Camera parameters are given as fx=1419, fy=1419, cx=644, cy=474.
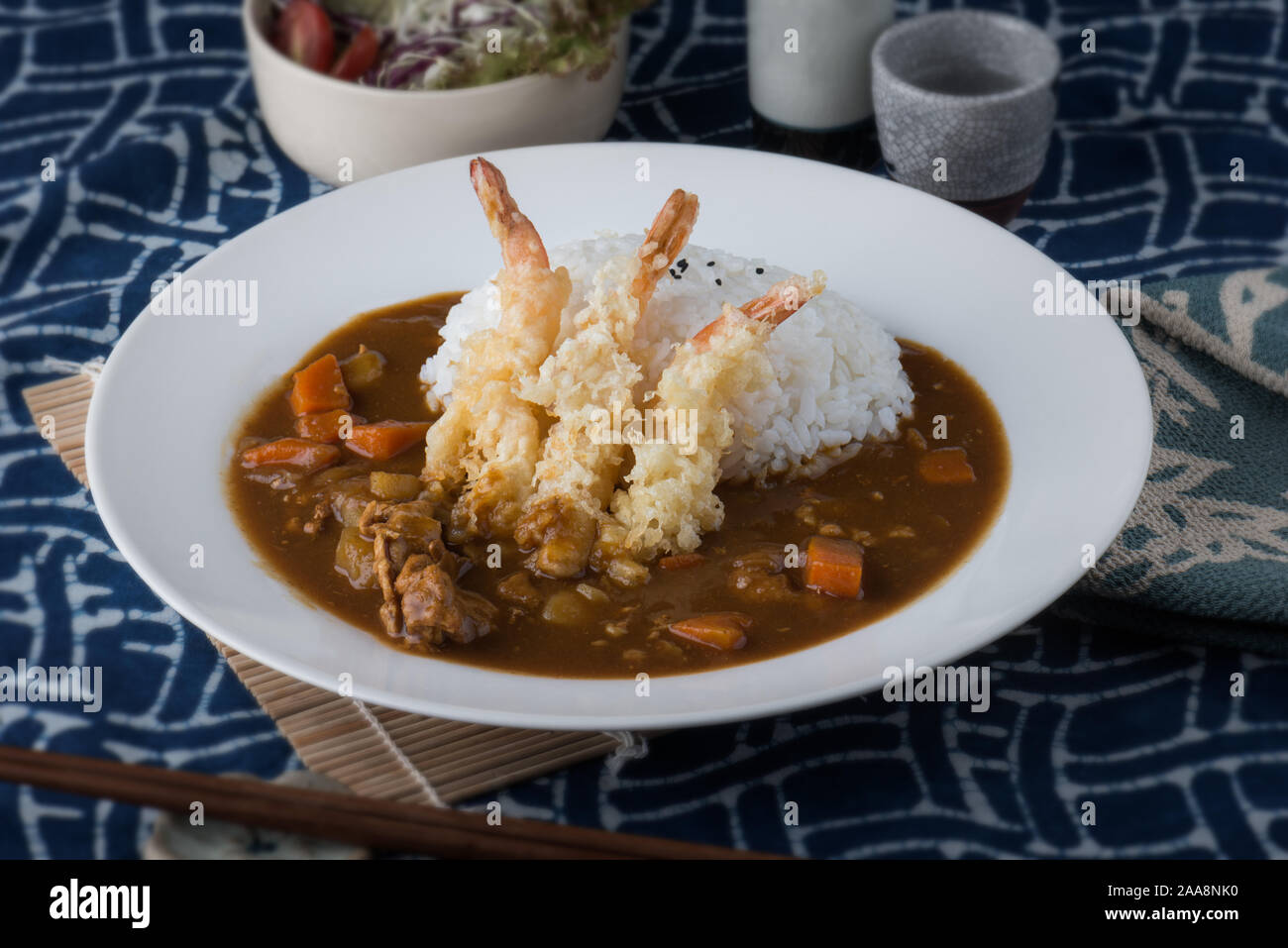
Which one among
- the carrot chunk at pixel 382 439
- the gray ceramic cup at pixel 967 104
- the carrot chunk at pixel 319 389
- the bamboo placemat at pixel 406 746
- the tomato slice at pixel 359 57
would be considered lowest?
the bamboo placemat at pixel 406 746

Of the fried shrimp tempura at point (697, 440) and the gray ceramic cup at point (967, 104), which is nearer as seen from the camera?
the fried shrimp tempura at point (697, 440)

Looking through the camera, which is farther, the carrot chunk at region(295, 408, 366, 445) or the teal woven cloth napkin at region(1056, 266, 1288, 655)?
the carrot chunk at region(295, 408, 366, 445)

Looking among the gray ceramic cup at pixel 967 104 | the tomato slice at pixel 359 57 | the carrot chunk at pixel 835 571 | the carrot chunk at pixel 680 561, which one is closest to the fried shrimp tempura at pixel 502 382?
the carrot chunk at pixel 680 561

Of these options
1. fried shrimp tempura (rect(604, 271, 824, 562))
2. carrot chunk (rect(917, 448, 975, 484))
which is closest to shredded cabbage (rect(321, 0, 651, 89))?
fried shrimp tempura (rect(604, 271, 824, 562))

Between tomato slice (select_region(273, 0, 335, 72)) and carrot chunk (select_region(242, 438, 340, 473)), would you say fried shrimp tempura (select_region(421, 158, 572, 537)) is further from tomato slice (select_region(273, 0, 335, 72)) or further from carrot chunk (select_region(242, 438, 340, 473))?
tomato slice (select_region(273, 0, 335, 72))

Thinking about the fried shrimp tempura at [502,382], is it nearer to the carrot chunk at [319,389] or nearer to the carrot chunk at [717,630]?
A: the carrot chunk at [319,389]

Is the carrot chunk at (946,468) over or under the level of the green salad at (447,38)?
under

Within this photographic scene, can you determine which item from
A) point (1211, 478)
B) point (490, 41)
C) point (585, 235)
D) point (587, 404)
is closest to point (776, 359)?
point (587, 404)
